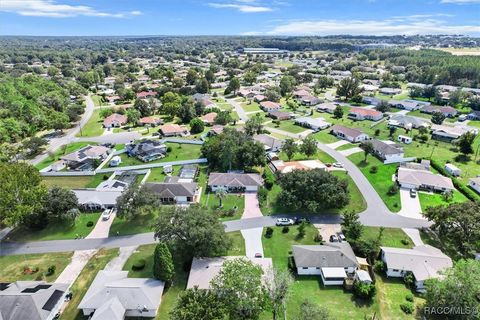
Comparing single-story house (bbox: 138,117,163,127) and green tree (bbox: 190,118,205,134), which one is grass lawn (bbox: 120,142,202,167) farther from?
single-story house (bbox: 138,117,163,127)

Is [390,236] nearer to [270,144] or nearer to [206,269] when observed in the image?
[206,269]

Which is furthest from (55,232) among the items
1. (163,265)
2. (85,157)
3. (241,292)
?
(241,292)

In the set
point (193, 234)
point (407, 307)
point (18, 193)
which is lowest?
point (407, 307)

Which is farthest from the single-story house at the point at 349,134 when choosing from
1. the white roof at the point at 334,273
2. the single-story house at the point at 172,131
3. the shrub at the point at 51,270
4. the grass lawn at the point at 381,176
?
the shrub at the point at 51,270

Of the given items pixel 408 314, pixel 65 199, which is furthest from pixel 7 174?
pixel 408 314

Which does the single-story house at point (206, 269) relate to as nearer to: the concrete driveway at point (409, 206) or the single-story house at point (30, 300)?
the single-story house at point (30, 300)
